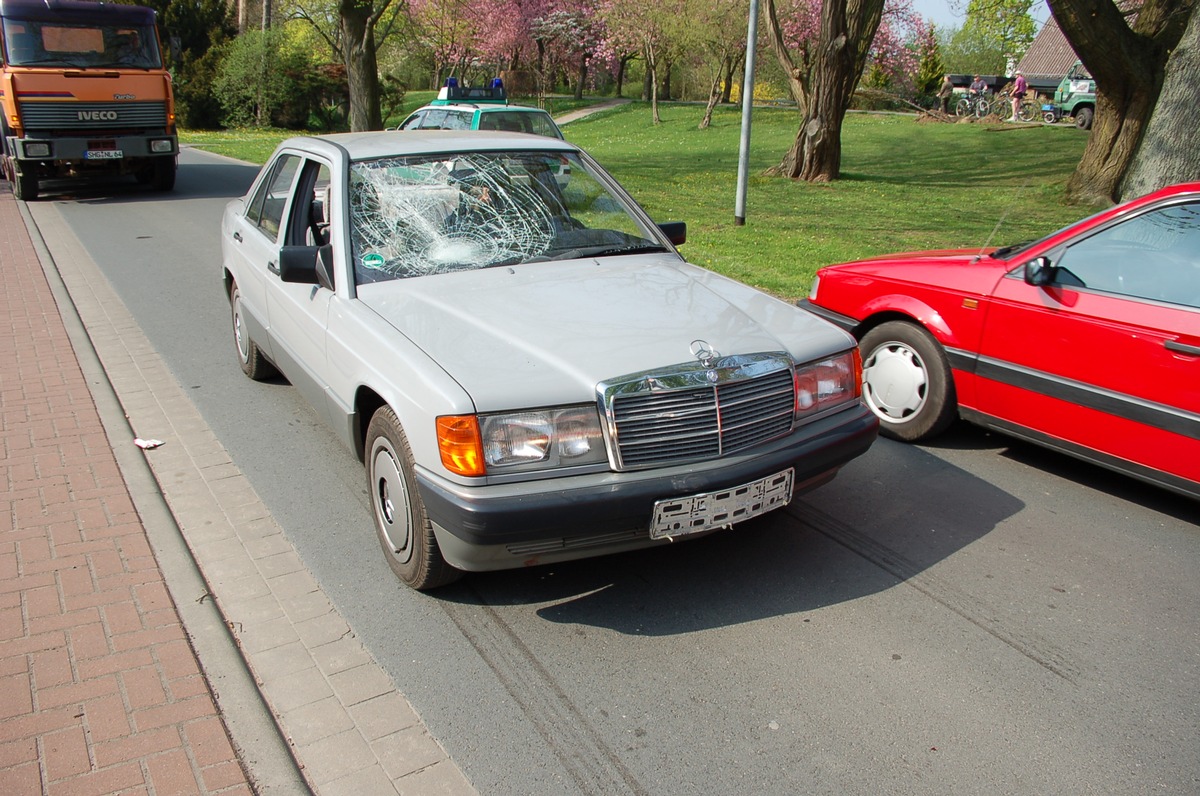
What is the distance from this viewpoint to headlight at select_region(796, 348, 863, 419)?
12.7 feet

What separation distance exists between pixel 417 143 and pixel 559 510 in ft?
8.23

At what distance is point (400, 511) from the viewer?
3.80 metres

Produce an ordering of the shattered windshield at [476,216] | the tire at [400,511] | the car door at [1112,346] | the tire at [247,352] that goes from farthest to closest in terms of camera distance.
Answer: the tire at [247,352], the shattered windshield at [476,216], the car door at [1112,346], the tire at [400,511]

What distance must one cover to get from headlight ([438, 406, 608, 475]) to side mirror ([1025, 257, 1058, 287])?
2.70 meters

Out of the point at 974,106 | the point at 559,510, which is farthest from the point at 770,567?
the point at 974,106

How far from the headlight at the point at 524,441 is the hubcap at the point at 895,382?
2719 mm

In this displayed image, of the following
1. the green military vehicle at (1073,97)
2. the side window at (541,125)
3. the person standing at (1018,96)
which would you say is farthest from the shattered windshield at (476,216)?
the person standing at (1018,96)

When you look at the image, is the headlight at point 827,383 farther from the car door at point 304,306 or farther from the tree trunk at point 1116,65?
the tree trunk at point 1116,65

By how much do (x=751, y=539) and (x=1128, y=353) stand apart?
194 centimetres

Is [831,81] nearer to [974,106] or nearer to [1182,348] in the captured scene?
[1182,348]

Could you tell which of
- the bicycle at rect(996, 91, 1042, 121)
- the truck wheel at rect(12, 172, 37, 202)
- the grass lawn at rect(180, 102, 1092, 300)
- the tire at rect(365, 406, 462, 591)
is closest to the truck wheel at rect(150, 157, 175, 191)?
the truck wheel at rect(12, 172, 37, 202)

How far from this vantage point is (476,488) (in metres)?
3.31

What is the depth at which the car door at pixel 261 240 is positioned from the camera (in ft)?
17.9

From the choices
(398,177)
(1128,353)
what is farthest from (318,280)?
(1128,353)
